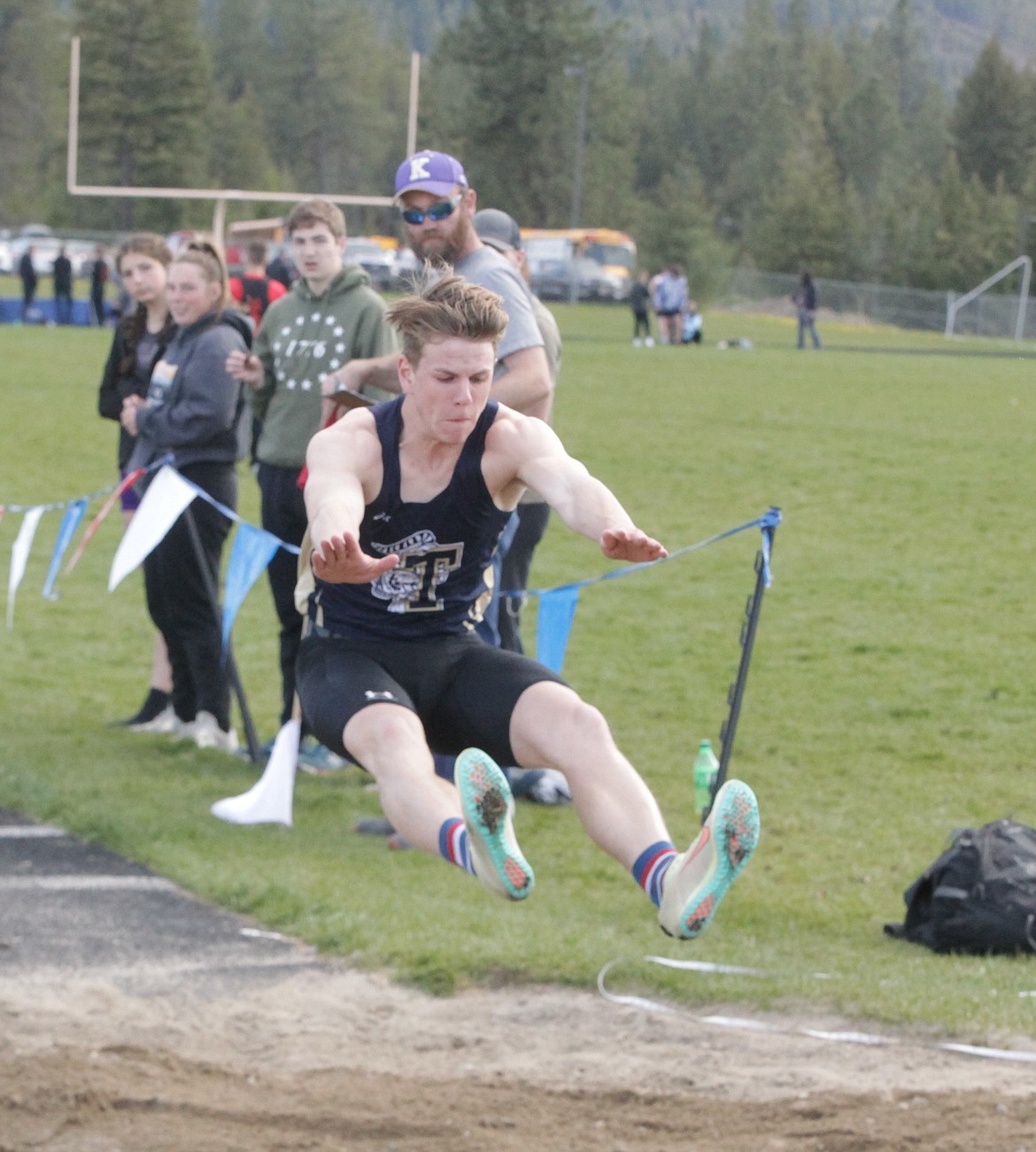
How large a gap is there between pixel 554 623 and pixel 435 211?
1.65 metres

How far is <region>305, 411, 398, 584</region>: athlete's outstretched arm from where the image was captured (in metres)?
3.92

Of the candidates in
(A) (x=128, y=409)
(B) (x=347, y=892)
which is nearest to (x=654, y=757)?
(B) (x=347, y=892)

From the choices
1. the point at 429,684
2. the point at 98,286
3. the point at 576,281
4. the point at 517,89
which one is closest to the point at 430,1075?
the point at 429,684

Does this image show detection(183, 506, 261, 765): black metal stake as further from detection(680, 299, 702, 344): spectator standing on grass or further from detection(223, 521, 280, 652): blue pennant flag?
detection(680, 299, 702, 344): spectator standing on grass

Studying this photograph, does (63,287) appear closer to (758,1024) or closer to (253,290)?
(253,290)

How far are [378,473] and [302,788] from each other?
12.5 feet

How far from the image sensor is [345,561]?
391 cm

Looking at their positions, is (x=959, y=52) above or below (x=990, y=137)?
above

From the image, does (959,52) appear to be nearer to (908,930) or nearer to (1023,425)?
(1023,425)

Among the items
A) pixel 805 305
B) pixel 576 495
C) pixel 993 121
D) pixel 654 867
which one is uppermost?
pixel 993 121

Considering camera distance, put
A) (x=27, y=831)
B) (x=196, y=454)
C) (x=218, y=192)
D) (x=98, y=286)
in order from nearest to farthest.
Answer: (x=27, y=831), (x=196, y=454), (x=218, y=192), (x=98, y=286)

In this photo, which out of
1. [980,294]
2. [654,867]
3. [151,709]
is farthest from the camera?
[980,294]

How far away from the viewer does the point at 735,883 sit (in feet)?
22.9

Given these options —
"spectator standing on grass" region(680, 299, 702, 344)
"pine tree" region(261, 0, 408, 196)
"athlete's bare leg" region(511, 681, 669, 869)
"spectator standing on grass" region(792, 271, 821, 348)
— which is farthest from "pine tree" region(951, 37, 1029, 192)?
"athlete's bare leg" region(511, 681, 669, 869)
